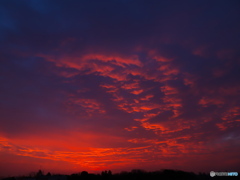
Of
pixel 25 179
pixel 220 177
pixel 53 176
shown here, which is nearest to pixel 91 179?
pixel 53 176

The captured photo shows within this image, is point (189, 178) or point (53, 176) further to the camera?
point (189, 178)

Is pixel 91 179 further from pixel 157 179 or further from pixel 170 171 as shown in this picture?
pixel 170 171

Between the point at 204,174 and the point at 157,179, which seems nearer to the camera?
the point at 157,179

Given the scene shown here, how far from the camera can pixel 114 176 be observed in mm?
A: 53219

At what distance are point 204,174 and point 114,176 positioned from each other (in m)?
26.6

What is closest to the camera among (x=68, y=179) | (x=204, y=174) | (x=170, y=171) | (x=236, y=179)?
(x=68, y=179)

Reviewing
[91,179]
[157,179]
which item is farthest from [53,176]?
[157,179]

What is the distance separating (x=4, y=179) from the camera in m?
45.0

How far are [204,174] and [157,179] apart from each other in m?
20.8

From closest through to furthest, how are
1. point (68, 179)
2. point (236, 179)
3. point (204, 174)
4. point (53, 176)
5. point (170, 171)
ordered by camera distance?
point (53, 176), point (68, 179), point (236, 179), point (170, 171), point (204, 174)

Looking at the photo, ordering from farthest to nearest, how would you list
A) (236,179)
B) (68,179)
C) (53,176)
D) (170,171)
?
(170,171)
(236,179)
(68,179)
(53,176)

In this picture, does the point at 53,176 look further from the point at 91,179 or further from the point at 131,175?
the point at 131,175

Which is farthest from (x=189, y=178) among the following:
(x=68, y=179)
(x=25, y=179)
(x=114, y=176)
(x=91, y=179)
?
(x=25, y=179)

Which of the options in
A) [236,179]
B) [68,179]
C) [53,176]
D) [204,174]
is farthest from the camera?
[204,174]
